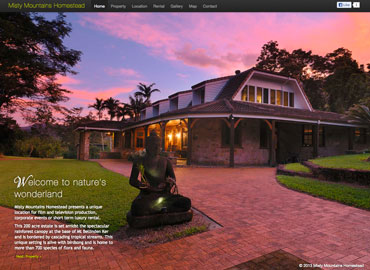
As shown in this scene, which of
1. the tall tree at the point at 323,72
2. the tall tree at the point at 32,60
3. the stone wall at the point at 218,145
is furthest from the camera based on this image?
the tall tree at the point at 323,72

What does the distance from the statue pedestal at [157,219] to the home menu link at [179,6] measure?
3828mm

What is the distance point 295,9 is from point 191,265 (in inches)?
181

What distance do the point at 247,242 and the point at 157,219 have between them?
1.47 metres

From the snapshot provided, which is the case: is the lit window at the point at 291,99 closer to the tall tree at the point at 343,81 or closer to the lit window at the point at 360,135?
the lit window at the point at 360,135

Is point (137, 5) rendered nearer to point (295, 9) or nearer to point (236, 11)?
point (236, 11)

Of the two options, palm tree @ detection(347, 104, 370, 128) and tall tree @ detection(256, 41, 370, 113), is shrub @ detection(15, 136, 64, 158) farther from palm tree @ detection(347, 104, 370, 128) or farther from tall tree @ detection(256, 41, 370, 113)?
tall tree @ detection(256, 41, 370, 113)

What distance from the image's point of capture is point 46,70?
15.2 meters

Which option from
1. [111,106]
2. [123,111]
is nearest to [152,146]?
[123,111]

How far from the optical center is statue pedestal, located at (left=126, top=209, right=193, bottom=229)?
350 centimetres

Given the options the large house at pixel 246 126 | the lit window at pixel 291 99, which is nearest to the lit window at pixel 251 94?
the large house at pixel 246 126

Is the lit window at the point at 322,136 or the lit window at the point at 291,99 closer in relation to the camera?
the lit window at the point at 322,136

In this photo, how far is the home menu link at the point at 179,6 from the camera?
155 inches

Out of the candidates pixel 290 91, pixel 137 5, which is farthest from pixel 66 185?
pixel 290 91

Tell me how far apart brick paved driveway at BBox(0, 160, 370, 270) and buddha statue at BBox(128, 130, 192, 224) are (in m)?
0.62
